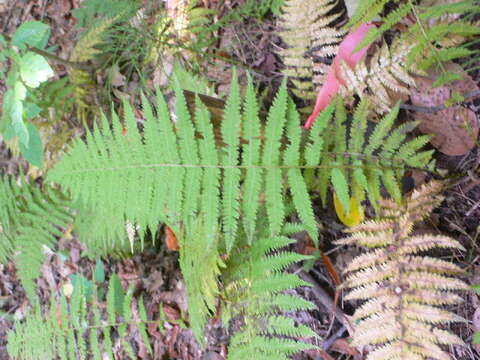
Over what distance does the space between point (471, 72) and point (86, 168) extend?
1.68m

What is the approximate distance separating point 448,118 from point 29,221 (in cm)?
264

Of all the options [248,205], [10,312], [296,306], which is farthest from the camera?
[10,312]

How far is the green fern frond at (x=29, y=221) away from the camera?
2.94 meters

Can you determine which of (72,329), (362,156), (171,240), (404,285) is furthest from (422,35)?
(72,329)

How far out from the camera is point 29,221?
10.0ft

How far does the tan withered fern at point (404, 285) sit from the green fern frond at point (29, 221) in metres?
2.02

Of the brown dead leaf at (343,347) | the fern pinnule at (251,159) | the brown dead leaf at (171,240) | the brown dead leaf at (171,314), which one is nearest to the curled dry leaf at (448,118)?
the fern pinnule at (251,159)

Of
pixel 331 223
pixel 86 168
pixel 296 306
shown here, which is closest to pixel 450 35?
pixel 331 223

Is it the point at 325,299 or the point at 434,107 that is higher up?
the point at 434,107

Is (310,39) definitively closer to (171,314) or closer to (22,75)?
(22,75)

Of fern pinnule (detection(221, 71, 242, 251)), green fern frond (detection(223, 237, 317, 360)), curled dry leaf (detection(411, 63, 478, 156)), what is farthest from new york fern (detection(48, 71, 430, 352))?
green fern frond (detection(223, 237, 317, 360))

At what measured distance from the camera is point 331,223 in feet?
7.45

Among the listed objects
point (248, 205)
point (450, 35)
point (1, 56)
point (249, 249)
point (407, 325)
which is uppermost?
point (1, 56)

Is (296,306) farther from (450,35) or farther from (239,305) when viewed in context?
(450,35)
